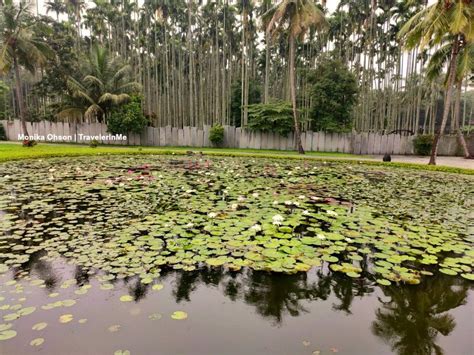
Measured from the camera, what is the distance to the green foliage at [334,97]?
62.1ft

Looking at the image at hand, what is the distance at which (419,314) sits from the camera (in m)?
2.51

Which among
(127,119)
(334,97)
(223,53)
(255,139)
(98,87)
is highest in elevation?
(223,53)

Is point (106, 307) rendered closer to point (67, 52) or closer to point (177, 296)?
point (177, 296)

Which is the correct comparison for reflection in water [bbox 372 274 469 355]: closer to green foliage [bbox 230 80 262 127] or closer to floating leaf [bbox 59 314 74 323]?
floating leaf [bbox 59 314 74 323]

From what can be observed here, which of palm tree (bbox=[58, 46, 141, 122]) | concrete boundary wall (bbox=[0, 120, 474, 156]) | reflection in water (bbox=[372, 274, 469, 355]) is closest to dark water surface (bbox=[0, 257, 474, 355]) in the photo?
reflection in water (bbox=[372, 274, 469, 355])

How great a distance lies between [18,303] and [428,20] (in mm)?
13447

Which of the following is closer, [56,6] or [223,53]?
[223,53]

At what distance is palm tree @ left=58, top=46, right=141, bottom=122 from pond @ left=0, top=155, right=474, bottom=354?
55.2 ft

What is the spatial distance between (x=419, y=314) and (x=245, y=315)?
1.37 meters

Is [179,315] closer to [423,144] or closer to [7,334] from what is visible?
[7,334]

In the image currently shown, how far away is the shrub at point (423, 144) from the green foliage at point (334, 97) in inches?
149

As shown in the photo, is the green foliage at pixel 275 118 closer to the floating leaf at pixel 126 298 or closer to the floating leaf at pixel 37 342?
the floating leaf at pixel 126 298

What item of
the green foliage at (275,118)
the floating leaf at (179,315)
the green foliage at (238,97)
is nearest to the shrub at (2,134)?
the green foliage at (238,97)

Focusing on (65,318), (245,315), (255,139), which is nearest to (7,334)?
(65,318)
